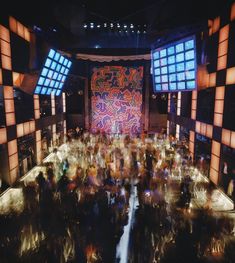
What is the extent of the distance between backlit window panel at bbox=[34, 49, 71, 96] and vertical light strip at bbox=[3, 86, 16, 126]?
6.20 ft

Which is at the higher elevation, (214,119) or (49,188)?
(214,119)

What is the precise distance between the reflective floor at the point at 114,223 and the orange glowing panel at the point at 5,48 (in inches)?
257

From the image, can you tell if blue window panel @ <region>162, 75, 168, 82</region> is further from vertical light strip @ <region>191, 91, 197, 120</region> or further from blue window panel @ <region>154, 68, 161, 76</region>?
vertical light strip @ <region>191, 91, 197, 120</region>

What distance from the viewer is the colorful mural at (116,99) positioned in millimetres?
23953

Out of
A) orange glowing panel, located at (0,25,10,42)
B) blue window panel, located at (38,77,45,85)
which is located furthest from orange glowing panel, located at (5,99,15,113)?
orange glowing panel, located at (0,25,10,42)

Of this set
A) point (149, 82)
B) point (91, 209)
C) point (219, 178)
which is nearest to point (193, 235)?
point (91, 209)

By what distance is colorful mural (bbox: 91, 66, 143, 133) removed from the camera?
23953mm

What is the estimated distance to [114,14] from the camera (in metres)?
18.2

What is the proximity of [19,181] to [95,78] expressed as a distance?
15274 millimetres

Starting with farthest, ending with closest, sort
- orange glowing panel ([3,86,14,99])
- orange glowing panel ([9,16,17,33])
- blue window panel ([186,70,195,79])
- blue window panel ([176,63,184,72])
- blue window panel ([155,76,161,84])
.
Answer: blue window panel ([155,76,161,84])
blue window panel ([176,63,184,72])
blue window panel ([186,70,195,79])
orange glowing panel ([9,16,17,33])
orange glowing panel ([3,86,14,99])

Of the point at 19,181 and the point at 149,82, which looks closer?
the point at 19,181

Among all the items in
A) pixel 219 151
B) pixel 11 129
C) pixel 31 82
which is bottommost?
pixel 219 151

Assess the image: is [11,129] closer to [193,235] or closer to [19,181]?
[19,181]

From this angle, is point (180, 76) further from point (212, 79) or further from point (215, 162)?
point (215, 162)
